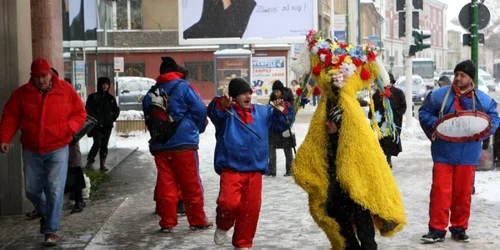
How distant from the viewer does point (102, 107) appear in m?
14.9

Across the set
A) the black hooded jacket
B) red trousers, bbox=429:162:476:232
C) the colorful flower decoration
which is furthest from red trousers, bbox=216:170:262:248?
the black hooded jacket

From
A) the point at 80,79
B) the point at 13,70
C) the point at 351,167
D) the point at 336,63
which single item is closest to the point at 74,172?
the point at 13,70

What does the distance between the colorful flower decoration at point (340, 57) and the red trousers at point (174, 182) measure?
2.25 metres

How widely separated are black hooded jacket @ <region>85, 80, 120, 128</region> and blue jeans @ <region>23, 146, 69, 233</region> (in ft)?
19.6

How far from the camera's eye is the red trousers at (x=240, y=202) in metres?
7.73

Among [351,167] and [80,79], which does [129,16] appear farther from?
[351,167]

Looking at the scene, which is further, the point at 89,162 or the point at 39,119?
the point at 89,162

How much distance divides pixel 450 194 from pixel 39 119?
3898 mm

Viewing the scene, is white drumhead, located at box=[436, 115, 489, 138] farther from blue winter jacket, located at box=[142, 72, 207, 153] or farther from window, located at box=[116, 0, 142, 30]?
window, located at box=[116, 0, 142, 30]

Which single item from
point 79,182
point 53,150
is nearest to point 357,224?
point 53,150

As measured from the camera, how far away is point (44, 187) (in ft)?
28.4

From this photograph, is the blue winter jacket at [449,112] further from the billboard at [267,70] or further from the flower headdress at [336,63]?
the billboard at [267,70]

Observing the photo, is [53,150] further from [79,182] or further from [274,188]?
[274,188]

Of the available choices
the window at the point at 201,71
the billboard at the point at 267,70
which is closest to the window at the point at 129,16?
the window at the point at 201,71
